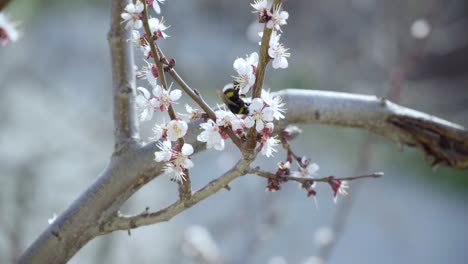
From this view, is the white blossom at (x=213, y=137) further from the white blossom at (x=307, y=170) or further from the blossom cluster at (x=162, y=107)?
the white blossom at (x=307, y=170)

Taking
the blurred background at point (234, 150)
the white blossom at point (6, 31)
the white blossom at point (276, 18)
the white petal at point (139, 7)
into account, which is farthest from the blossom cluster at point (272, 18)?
the blurred background at point (234, 150)

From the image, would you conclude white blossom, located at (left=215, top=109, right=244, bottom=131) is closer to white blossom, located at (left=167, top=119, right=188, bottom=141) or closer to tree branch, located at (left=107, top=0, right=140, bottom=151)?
white blossom, located at (left=167, top=119, right=188, bottom=141)

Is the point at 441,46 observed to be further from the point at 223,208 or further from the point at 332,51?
the point at 223,208

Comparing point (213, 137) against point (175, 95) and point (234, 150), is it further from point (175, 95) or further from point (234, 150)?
point (234, 150)

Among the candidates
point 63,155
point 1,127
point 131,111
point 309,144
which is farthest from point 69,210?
point 309,144

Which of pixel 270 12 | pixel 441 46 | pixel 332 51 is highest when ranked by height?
pixel 332 51
